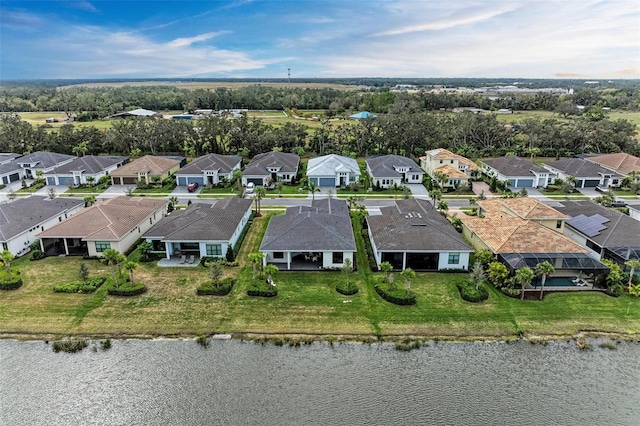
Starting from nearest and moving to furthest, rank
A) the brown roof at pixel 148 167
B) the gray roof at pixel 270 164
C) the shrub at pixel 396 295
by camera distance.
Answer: the shrub at pixel 396 295 → the brown roof at pixel 148 167 → the gray roof at pixel 270 164

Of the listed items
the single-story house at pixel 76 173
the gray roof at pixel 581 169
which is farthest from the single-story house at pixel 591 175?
the single-story house at pixel 76 173

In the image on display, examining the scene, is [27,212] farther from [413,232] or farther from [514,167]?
[514,167]

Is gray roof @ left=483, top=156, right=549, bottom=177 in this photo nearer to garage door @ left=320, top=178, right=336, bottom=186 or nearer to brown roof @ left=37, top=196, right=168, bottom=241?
garage door @ left=320, top=178, right=336, bottom=186

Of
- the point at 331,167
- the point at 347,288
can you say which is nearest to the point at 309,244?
the point at 347,288

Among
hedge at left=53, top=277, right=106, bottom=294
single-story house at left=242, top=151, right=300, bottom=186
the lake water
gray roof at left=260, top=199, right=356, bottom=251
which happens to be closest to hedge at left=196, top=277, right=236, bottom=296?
gray roof at left=260, top=199, right=356, bottom=251

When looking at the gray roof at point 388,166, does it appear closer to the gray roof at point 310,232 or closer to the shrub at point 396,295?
the gray roof at point 310,232

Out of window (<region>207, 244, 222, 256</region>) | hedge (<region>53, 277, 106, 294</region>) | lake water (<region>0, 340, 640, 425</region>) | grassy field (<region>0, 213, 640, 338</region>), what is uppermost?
window (<region>207, 244, 222, 256</region>)
